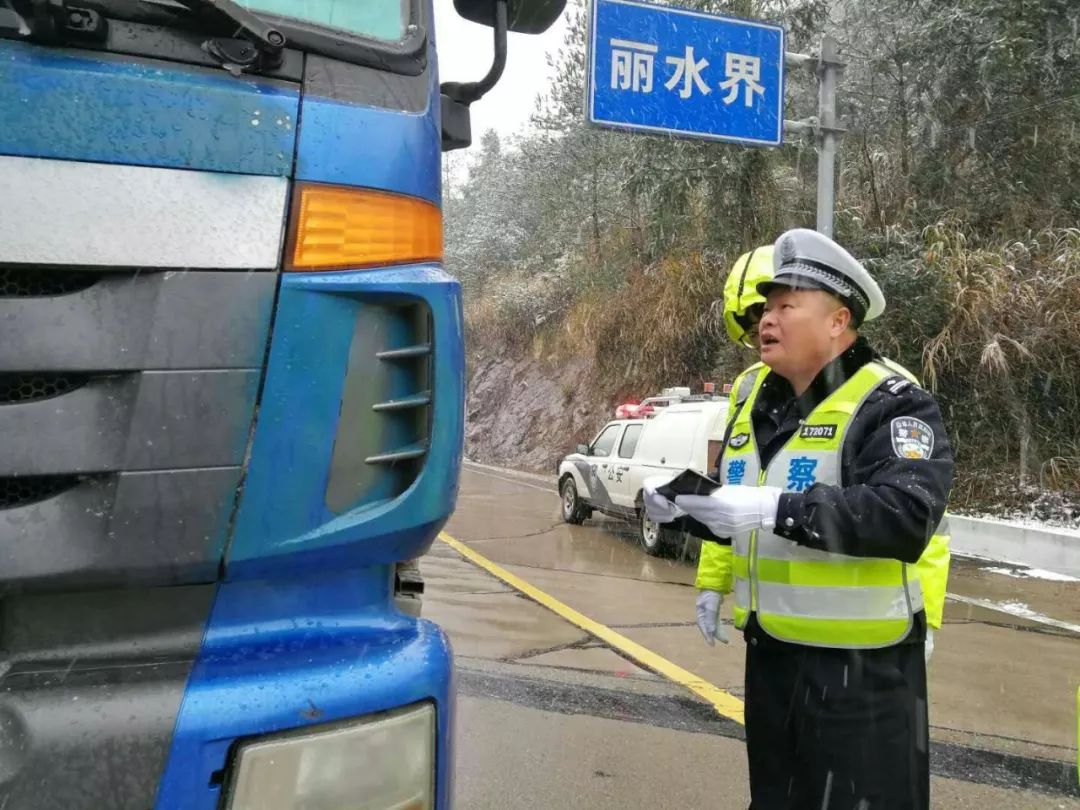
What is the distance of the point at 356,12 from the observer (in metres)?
1.83

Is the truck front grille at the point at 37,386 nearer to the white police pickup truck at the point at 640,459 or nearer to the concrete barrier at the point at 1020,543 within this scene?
the white police pickup truck at the point at 640,459

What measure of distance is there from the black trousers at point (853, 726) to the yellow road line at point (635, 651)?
7.32 ft

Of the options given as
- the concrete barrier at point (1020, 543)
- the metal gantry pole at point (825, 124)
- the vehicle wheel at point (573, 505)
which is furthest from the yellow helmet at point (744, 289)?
the vehicle wheel at point (573, 505)

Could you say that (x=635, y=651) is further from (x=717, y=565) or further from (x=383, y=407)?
(x=383, y=407)

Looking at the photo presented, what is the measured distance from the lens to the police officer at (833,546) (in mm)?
1965

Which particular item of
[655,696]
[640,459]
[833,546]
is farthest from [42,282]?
[640,459]

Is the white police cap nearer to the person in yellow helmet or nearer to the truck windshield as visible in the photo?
the person in yellow helmet

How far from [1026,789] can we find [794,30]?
1531 cm

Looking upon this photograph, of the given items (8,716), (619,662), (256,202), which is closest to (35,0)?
(256,202)

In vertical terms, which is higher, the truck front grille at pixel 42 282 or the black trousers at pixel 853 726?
the truck front grille at pixel 42 282

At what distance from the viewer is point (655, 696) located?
4656 mm

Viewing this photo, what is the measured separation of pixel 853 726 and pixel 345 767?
122 centimetres

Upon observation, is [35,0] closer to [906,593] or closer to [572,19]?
[906,593]

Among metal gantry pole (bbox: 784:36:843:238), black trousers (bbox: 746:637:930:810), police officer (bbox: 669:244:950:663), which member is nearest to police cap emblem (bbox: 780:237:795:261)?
police officer (bbox: 669:244:950:663)
